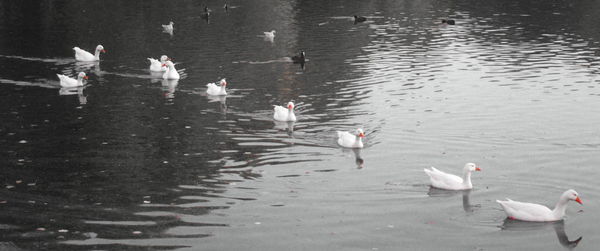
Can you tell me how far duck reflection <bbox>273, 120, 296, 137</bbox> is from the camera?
92.5 feet

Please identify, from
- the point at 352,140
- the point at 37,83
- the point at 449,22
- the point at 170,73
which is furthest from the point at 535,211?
the point at 449,22

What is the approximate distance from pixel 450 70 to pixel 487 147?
16.3 metres

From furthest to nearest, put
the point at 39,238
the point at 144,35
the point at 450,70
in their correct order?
the point at 144,35 < the point at 450,70 < the point at 39,238

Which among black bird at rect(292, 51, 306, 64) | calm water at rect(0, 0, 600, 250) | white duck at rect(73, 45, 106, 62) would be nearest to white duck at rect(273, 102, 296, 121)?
calm water at rect(0, 0, 600, 250)

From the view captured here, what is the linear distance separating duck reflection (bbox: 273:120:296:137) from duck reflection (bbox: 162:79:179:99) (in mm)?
7651

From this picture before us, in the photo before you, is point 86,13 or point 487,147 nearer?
point 487,147

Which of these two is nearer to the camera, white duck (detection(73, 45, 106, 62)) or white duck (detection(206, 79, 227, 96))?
white duck (detection(206, 79, 227, 96))

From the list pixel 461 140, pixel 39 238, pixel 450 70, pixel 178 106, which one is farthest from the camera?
pixel 450 70

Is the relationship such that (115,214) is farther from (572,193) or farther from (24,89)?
(24,89)

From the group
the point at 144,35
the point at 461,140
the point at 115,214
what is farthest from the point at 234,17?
the point at 115,214

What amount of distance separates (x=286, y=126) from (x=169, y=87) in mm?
10499

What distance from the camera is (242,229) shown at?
17703 millimetres

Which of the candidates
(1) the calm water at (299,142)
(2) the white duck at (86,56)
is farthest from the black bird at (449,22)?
(2) the white duck at (86,56)

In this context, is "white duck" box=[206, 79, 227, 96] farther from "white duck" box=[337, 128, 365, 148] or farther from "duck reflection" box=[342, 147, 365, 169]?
"duck reflection" box=[342, 147, 365, 169]
